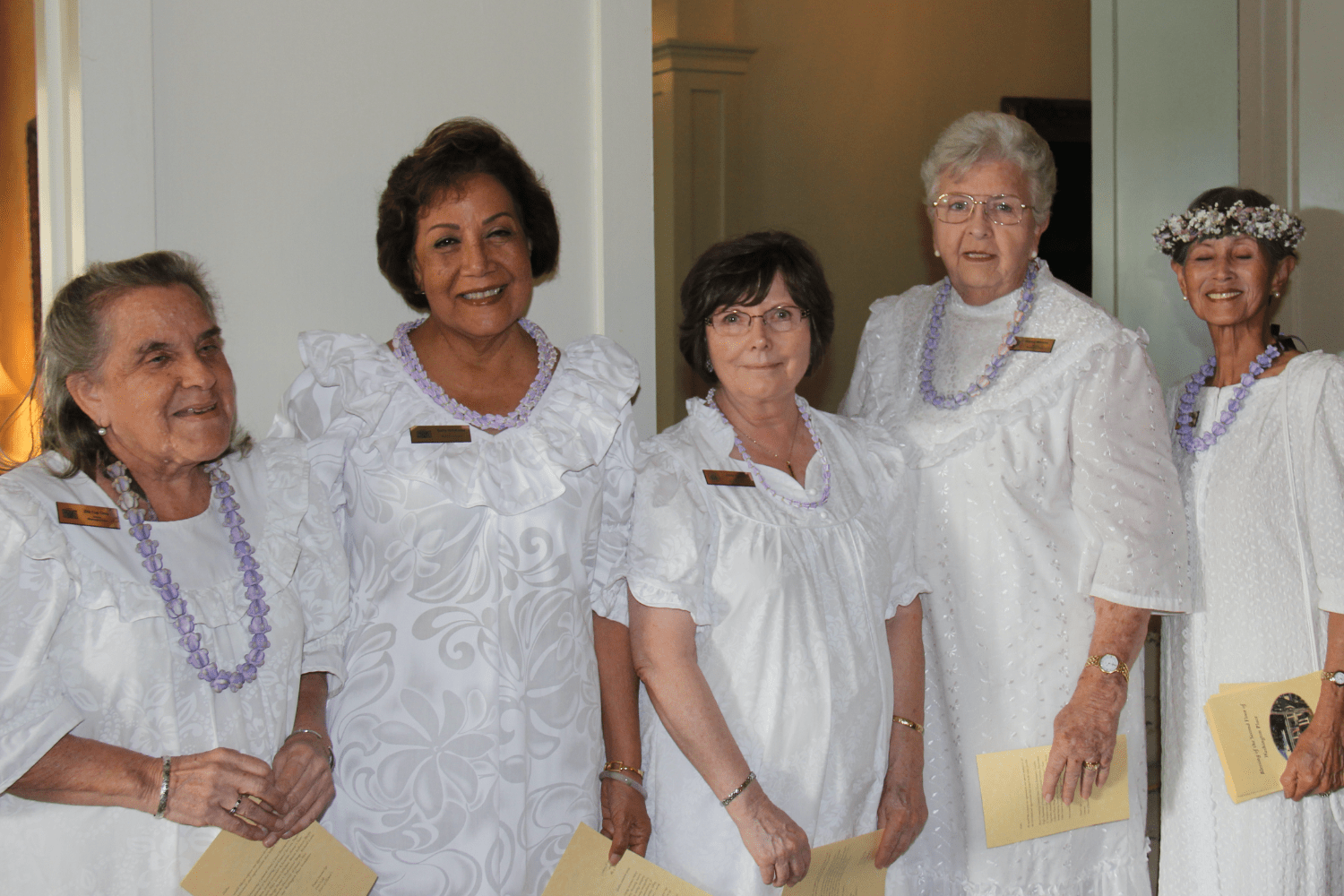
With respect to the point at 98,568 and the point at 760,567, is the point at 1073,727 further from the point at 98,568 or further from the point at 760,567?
the point at 98,568

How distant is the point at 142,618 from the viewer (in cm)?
179

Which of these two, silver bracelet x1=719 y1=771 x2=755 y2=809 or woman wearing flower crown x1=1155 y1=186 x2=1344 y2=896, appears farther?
woman wearing flower crown x1=1155 y1=186 x2=1344 y2=896

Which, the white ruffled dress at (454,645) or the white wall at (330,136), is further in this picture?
the white wall at (330,136)

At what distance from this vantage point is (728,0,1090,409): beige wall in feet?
20.7

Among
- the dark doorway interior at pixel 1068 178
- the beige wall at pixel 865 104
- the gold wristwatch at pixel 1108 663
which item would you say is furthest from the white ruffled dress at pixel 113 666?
the dark doorway interior at pixel 1068 178

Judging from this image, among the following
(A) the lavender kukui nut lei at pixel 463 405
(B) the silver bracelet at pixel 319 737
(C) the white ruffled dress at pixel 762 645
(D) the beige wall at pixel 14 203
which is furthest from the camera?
(D) the beige wall at pixel 14 203

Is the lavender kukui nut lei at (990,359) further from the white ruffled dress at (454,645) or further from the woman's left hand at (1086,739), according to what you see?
the white ruffled dress at (454,645)

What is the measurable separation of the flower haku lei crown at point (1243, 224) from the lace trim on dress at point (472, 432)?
151cm

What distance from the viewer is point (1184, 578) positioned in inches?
95.5

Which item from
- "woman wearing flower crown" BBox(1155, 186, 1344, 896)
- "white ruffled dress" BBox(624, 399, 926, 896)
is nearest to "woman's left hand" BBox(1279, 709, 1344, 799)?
"woman wearing flower crown" BBox(1155, 186, 1344, 896)

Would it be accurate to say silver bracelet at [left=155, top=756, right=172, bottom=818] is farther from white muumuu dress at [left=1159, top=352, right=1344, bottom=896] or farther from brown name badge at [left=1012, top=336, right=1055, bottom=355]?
white muumuu dress at [left=1159, top=352, right=1344, bottom=896]

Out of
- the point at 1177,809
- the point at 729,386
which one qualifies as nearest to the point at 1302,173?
the point at 1177,809

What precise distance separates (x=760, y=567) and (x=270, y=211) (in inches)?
52.1

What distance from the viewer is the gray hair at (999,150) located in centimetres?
255
